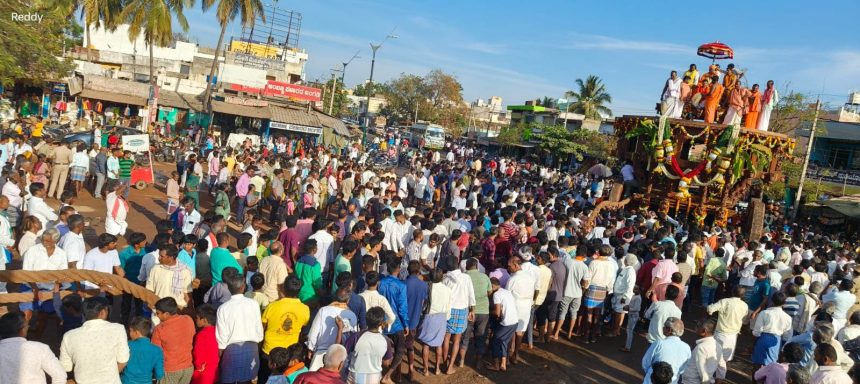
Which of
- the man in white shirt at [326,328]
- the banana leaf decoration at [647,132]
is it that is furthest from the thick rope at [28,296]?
the banana leaf decoration at [647,132]

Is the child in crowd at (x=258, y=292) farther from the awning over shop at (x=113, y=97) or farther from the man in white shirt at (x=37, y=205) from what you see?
the awning over shop at (x=113, y=97)

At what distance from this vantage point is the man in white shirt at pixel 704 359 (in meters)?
5.39

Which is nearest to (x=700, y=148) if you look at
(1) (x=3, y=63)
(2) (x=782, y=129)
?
(2) (x=782, y=129)

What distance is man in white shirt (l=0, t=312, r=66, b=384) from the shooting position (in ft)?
12.0

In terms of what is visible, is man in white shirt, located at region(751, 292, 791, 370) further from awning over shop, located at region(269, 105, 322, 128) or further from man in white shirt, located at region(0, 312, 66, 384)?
awning over shop, located at region(269, 105, 322, 128)

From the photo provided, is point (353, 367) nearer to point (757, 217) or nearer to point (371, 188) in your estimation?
point (371, 188)

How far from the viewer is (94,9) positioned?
30.2 meters

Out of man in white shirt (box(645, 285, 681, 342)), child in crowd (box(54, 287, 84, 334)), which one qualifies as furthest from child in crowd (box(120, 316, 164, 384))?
man in white shirt (box(645, 285, 681, 342))

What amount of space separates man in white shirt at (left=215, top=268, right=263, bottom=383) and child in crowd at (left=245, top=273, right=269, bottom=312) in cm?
39

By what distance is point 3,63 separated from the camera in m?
16.4

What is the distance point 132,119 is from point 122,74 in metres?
6.66

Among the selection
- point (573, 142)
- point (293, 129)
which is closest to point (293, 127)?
point (293, 129)

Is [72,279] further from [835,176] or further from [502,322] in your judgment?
[835,176]

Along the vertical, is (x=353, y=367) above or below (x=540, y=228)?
below
